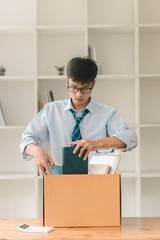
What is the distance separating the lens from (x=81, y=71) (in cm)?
198

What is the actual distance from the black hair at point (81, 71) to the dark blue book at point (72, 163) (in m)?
0.59

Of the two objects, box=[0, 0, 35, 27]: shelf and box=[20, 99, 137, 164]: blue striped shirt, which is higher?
box=[0, 0, 35, 27]: shelf

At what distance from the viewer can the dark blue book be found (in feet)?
4.97

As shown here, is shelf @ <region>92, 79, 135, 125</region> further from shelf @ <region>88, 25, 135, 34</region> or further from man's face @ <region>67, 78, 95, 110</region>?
man's face @ <region>67, 78, 95, 110</region>

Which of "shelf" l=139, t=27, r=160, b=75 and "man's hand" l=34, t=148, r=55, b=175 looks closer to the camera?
"man's hand" l=34, t=148, r=55, b=175

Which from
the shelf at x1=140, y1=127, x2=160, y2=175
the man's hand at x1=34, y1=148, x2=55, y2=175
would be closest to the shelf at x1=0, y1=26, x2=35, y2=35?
the shelf at x1=140, y1=127, x2=160, y2=175

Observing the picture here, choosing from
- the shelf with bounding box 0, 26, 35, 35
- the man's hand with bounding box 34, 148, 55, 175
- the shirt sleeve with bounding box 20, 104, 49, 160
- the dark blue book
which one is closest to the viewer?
the dark blue book

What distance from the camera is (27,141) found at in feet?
6.40

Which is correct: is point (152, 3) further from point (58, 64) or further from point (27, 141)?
point (27, 141)

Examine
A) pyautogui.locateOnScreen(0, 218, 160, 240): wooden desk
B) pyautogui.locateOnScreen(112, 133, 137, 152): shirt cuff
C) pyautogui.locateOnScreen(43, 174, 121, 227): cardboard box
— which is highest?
pyautogui.locateOnScreen(112, 133, 137, 152): shirt cuff

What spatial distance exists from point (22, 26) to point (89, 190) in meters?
2.14

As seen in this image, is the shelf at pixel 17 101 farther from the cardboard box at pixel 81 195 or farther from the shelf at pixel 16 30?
the cardboard box at pixel 81 195

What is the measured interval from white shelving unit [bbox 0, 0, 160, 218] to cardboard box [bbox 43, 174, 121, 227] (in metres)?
1.94

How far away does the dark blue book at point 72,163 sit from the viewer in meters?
1.51
